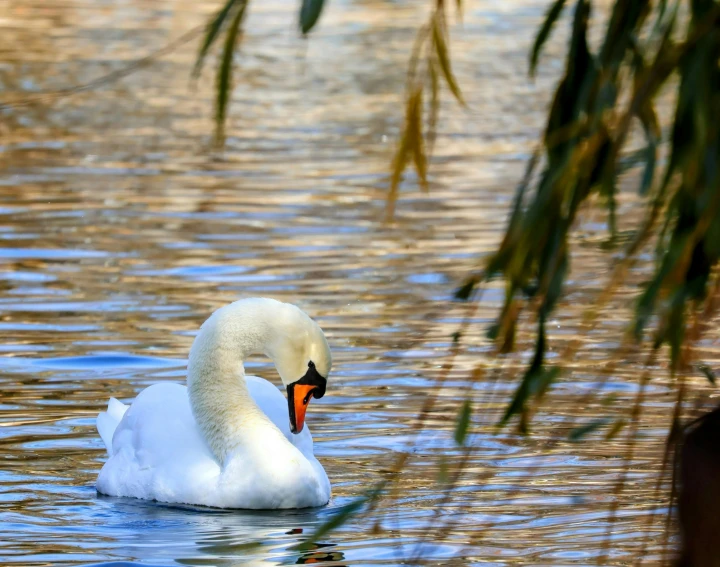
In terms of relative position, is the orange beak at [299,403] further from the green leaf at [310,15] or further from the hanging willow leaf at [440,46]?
the green leaf at [310,15]

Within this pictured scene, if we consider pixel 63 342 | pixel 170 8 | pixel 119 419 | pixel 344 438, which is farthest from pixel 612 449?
pixel 170 8

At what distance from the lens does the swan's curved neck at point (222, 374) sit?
23.5 ft

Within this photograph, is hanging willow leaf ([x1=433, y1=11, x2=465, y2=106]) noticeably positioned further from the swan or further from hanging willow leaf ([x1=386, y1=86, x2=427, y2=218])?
the swan

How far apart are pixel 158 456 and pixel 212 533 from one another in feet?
2.95

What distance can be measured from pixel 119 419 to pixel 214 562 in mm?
2057

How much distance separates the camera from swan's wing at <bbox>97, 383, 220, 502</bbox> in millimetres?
6926

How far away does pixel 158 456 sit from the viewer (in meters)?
7.07

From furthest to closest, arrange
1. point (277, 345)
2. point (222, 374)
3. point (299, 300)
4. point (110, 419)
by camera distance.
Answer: point (299, 300) → point (110, 419) → point (222, 374) → point (277, 345)

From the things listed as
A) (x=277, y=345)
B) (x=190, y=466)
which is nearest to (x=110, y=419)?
(x=190, y=466)

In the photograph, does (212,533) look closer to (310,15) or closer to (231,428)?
(231,428)

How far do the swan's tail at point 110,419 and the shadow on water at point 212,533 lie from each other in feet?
2.12

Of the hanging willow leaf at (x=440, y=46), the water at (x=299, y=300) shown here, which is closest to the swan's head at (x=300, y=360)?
the water at (x=299, y=300)

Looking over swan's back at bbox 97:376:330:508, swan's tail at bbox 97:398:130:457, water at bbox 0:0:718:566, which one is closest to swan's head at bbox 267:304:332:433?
swan's back at bbox 97:376:330:508

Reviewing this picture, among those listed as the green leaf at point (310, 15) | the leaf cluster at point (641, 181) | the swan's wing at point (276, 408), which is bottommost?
the swan's wing at point (276, 408)
